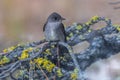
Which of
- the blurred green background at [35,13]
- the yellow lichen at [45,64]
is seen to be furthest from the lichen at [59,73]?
the blurred green background at [35,13]

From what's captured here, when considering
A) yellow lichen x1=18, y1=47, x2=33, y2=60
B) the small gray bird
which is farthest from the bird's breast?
yellow lichen x1=18, y1=47, x2=33, y2=60

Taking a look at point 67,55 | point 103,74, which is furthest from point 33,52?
point 103,74

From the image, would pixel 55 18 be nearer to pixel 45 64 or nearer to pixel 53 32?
pixel 53 32

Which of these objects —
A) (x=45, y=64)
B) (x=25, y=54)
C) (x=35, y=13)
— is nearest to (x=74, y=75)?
(x=45, y=64)

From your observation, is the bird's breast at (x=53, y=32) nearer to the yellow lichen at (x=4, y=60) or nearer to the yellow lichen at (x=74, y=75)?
the yellow lichen at (x=4, y=60)

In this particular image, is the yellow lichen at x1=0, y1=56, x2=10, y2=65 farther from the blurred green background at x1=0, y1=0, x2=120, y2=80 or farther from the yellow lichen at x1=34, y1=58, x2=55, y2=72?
the blurred green background at x1=0, y1=0, x2=120, y2=80

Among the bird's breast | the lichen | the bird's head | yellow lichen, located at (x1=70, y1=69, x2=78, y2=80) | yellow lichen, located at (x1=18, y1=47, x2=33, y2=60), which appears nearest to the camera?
yellow lichen, located at (x1=70, y1=69, x2=78, y2=80)

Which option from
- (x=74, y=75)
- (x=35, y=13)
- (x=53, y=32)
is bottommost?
(x=74, y=75)
